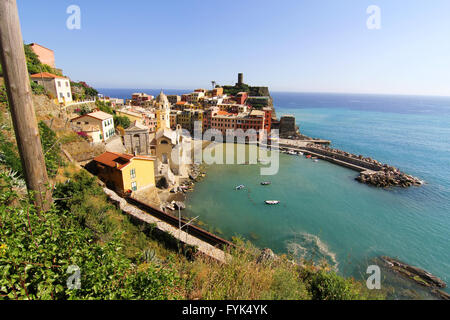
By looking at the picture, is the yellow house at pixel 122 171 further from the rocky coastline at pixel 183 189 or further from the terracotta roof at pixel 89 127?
the terracotta roof at pixel 89 127

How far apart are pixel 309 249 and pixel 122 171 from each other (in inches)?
519

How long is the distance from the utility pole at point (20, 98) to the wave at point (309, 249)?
13158mm

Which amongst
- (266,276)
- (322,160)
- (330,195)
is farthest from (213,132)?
(266,276)

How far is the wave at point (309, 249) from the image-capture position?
A: 42.4 feet

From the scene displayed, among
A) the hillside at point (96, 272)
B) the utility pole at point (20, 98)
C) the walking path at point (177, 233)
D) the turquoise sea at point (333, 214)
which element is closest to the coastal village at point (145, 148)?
the turquoise sea at point (333, 214)

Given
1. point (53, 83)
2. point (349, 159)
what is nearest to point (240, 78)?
point (349, 159)

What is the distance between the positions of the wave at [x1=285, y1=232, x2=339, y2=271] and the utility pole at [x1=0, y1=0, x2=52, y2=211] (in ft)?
43.2

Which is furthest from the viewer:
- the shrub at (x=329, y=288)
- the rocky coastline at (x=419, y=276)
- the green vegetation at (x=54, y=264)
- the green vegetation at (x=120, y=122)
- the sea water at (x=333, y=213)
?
the green vegetation at (x=120, y=122)

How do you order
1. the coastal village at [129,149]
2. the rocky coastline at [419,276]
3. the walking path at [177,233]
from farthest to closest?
1. the coastal village at [129,149]
2. the rocky coastline at [419,276]
3. the walking path at [177,233]

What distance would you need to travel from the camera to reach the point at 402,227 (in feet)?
55.7

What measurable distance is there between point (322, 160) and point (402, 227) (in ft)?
56.9

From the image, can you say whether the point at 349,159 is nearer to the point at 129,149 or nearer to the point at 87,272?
the point at 129,149

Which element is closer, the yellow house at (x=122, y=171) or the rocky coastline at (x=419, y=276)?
the rocky coastline at (x=419, y=276)
